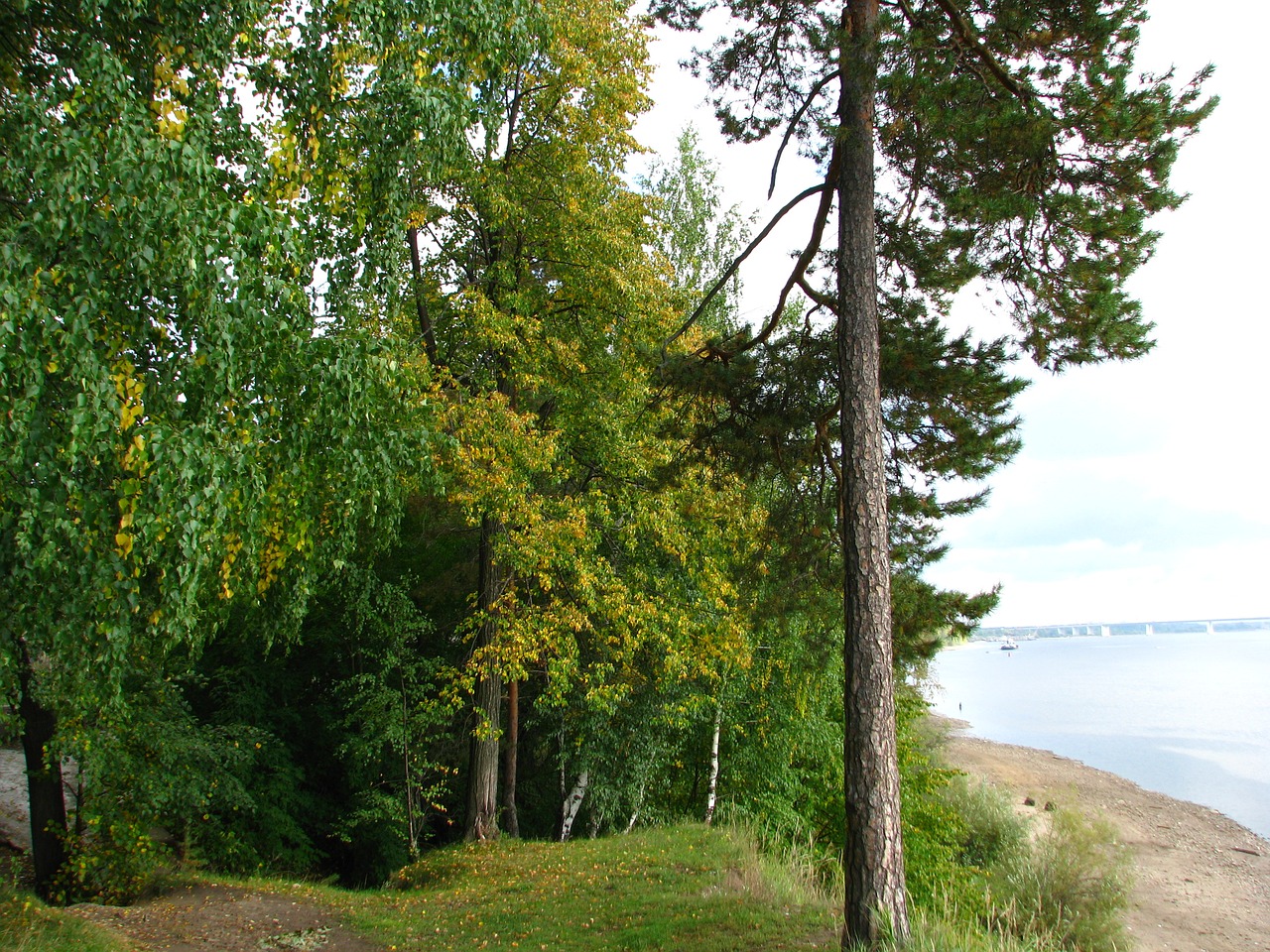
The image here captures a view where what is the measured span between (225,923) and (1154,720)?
44235mm

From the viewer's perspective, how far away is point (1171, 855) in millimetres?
20141

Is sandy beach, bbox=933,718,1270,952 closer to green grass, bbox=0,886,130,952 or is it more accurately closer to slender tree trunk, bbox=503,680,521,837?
slender tree trunk, bbox=503,680,521,837

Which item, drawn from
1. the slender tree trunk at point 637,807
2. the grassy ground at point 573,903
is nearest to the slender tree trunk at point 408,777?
the grassy ground at point 573,903

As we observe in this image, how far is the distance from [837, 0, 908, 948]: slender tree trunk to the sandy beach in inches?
487

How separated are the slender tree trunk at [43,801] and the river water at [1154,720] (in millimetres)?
9683

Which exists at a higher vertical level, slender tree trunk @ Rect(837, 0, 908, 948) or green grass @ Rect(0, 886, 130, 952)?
slender tree trunk @ Rect(837, 0, 908, 948)

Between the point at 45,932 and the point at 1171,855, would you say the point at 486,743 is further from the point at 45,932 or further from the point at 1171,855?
the point at 1171,855

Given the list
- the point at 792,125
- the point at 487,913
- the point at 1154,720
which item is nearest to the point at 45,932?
the point at 487,913

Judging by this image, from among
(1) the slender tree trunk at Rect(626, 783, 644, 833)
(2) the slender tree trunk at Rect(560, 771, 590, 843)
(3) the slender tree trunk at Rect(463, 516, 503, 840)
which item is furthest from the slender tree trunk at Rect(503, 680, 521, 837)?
(1) the slender tree trunk at Rect(626, 783, 644, 833)

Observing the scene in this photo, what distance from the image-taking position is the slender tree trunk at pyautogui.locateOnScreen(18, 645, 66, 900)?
8531 mm

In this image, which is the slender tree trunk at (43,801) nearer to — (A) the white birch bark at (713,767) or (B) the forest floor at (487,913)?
(B) the forest floor at (487,913)

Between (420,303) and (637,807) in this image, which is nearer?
(420,303)

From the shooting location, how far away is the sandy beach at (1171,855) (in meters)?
15.6

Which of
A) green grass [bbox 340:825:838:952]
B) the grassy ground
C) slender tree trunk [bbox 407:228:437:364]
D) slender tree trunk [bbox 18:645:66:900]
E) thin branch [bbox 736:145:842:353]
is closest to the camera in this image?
the grassy ground
